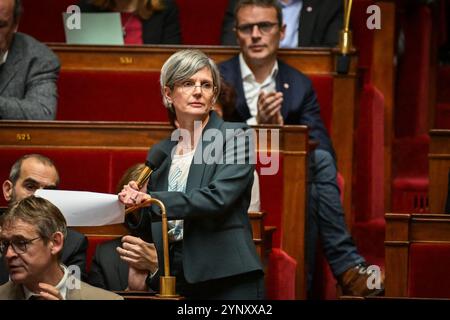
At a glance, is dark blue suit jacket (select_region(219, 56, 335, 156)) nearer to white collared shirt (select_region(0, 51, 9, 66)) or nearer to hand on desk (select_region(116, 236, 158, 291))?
white collared shirt (select_region(0, 51, 9, 66))

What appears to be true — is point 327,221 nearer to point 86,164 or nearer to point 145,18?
point 86,164

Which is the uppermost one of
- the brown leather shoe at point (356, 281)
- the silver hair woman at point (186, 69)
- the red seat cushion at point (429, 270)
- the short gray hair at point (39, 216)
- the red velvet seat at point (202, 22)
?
the red velvet seat at point (202, 22)

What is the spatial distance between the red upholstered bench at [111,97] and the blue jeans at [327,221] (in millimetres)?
427

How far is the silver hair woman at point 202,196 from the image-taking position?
1.83m

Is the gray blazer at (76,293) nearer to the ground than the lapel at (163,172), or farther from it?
nearer to the ground

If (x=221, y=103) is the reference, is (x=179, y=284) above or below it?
below

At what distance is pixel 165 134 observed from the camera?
2.44m

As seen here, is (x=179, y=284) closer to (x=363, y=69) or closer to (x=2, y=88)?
(x=2, y=88)

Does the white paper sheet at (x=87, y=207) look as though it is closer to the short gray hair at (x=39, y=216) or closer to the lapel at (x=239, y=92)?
the short gray hair at (x=39, y=216)

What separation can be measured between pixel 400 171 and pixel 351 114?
0.98 feet

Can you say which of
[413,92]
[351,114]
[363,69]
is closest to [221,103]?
[351,114]

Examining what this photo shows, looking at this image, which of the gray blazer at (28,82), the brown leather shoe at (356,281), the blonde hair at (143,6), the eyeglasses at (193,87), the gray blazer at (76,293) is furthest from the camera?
the blonde hair at (143,6)

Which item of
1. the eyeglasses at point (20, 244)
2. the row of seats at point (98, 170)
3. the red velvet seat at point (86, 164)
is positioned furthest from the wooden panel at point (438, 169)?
the eyeglasses at point (20, 244)

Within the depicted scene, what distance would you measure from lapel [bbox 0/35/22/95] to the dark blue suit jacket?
409 mm
